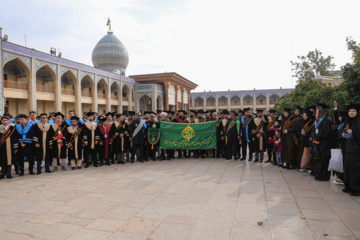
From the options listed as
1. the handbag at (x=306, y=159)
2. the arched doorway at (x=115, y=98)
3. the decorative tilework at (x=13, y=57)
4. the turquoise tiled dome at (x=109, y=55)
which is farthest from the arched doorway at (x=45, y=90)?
the handbag at (x=306, y=159)

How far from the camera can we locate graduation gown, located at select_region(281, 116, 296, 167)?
244 inches

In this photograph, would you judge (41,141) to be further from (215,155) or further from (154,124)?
(215,155)

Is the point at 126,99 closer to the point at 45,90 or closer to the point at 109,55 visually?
the point at 109,55

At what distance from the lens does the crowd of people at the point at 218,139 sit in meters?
4.79

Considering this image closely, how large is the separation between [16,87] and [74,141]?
1382cm

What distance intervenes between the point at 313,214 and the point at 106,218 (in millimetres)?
2760

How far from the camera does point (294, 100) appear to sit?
18609 millimetres

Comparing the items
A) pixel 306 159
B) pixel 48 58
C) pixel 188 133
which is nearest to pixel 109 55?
pixel 48 58

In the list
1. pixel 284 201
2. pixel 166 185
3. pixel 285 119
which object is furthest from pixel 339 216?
pixel 285 119

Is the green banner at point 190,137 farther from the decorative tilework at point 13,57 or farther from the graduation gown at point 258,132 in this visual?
the decorative tilework at point 13,57

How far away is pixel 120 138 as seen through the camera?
748 cm

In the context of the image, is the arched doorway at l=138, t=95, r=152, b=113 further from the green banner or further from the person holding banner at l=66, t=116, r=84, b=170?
the person holding banner at l=66, t=116, r=84, b=170

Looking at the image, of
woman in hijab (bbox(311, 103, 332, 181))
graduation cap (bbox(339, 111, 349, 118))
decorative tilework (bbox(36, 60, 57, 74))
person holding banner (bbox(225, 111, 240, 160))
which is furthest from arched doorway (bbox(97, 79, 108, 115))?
graduation cap (bbox(339, 111, 349, 118))

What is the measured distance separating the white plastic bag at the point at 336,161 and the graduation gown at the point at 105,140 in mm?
5623
